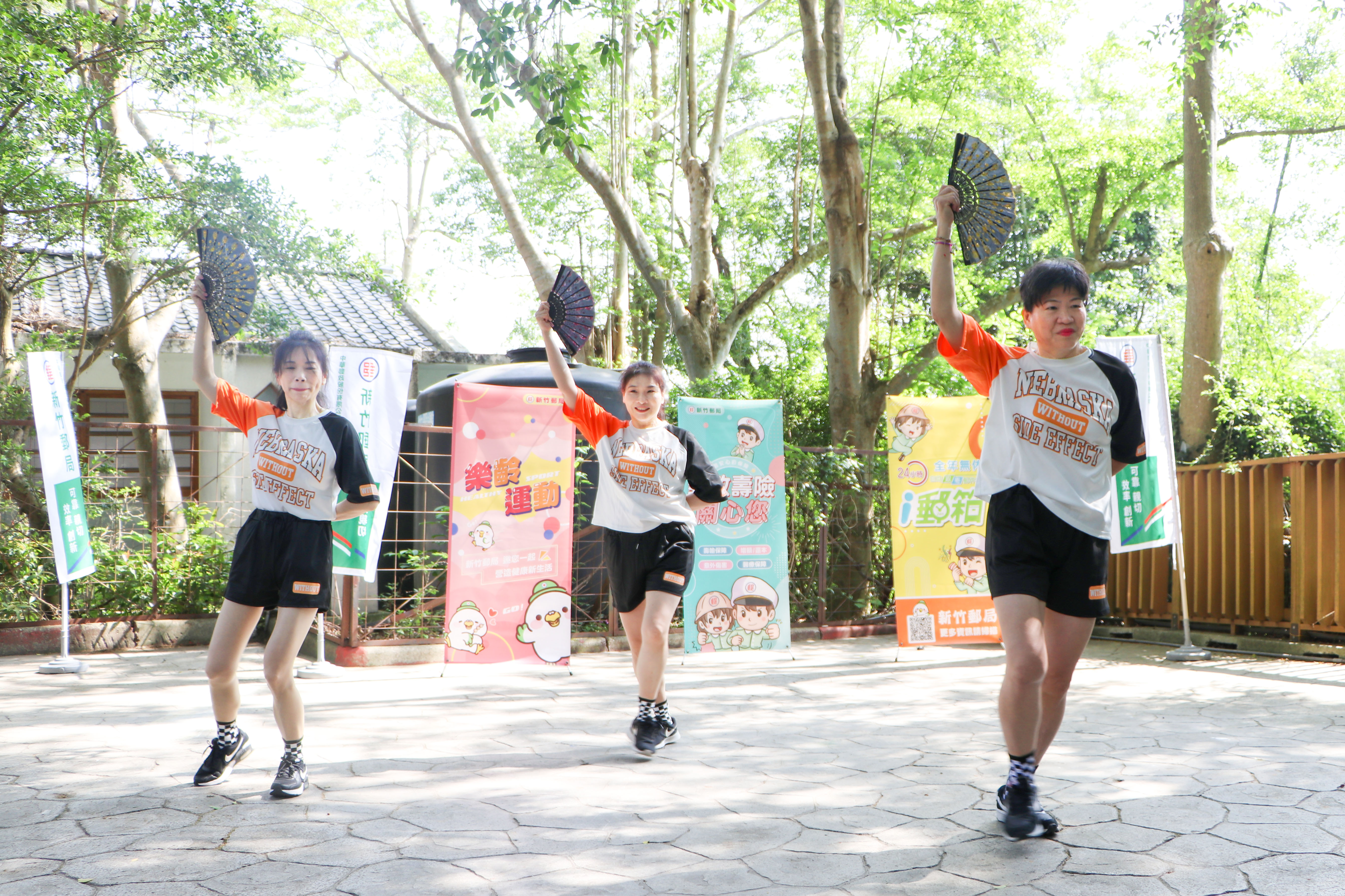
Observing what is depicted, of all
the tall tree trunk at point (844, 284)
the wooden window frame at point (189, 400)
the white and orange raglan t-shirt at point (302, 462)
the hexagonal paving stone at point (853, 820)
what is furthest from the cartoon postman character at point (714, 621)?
the wooden window frame at point (189, 400)

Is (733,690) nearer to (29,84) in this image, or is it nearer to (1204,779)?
(1204,779)

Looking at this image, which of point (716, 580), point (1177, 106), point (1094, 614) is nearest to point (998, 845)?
point (1094, 614)

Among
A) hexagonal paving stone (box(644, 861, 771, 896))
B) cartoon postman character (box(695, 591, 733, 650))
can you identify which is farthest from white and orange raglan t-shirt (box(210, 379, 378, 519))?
cartoon postman character (box(695, 591, 733, 650))

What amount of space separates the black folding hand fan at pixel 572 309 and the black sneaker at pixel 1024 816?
2428mm

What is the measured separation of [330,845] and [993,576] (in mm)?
2111

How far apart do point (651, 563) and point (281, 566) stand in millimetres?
1464

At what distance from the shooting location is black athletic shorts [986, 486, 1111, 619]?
286 cm

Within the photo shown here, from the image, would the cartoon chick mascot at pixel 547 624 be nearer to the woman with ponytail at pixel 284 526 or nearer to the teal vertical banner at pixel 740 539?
the teal vertical banner at pixel 740 539

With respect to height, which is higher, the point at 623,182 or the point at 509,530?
the point at 623,182

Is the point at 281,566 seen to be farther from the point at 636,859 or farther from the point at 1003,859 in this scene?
the point at 1003,859

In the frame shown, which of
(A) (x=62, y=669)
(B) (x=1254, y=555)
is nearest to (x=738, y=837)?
(A) (x=62, y=669)

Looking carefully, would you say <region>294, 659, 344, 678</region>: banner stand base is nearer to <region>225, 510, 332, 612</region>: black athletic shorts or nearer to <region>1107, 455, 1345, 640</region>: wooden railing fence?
<region>225, 510, 332, 612</region>: black athletic shorts

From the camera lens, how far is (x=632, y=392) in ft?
14.0

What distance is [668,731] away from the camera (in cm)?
415
